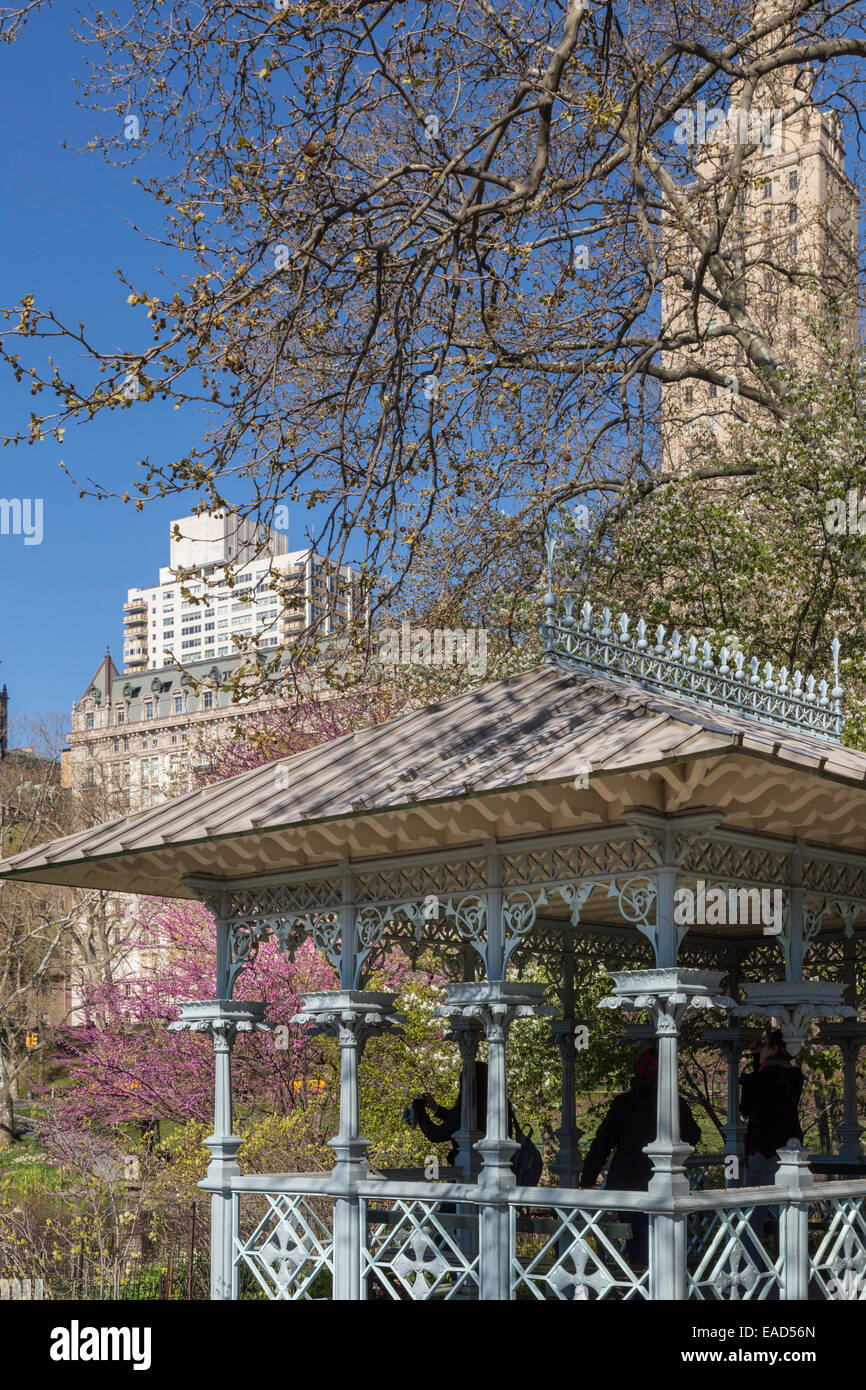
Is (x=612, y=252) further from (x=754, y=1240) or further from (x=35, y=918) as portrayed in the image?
(x=35, y=918)

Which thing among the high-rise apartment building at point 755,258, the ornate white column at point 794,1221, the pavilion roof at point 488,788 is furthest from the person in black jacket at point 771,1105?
the high-rise apartment building at point 755,258

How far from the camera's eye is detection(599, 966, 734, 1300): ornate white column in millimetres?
7328

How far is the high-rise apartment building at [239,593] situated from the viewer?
27.1ft

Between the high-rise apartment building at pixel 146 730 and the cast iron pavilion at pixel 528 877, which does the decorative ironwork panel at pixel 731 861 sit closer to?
the cast iron pavilion at pixel 528 877

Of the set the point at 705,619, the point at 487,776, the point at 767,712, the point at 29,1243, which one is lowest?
the point at 29,1243

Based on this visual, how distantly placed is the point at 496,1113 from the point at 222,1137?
8.01 ft

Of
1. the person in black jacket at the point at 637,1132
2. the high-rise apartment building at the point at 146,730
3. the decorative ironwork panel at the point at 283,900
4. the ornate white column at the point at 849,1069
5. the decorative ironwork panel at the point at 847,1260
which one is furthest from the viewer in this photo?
the high-rise apartment building at the point at 146,730

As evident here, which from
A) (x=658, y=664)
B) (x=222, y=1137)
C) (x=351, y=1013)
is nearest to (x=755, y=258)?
(x=658, y=664)

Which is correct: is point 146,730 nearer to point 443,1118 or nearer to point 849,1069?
point 443,1118

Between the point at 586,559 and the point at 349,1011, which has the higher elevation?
the point at 586,559

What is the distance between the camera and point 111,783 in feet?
148

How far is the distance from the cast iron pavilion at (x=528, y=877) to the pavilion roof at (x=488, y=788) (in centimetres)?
3
